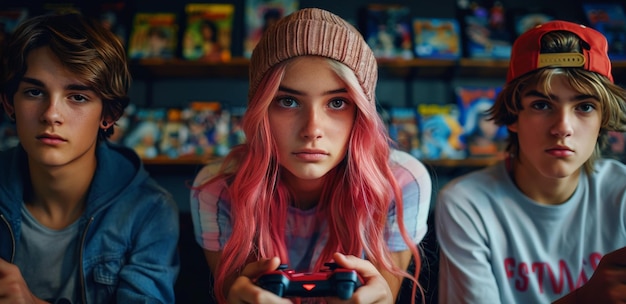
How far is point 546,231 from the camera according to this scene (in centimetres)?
120

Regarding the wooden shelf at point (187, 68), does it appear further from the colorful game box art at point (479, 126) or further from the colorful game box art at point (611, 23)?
the colorful game box art at point (611, 23)

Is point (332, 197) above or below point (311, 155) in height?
below

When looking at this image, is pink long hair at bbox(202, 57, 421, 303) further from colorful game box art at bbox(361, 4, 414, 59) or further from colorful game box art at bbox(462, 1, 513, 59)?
colorful game box art at bbox(462, 1, 513, 59)

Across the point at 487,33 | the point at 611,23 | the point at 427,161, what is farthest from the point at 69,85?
the point at 611,23

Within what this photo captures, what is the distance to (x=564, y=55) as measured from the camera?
1092 millimetres

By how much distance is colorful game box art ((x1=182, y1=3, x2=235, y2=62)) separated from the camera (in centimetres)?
221

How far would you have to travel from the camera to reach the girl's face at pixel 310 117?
101 cm

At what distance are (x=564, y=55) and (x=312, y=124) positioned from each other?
61 cm

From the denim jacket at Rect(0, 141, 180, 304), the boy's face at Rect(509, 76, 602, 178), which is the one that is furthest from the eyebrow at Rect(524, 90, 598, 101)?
the denim jacket at Rect(0, 141, 180, 304)

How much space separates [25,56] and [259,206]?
62 cm

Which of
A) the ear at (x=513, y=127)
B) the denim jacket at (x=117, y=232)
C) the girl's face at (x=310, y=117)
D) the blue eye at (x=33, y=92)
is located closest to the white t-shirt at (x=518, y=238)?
the ear at (x=513, y=127)

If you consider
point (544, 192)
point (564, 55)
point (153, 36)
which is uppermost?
point (153, 36)

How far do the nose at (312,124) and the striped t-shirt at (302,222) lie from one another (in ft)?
0.80

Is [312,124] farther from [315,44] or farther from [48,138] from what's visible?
[48,138]
